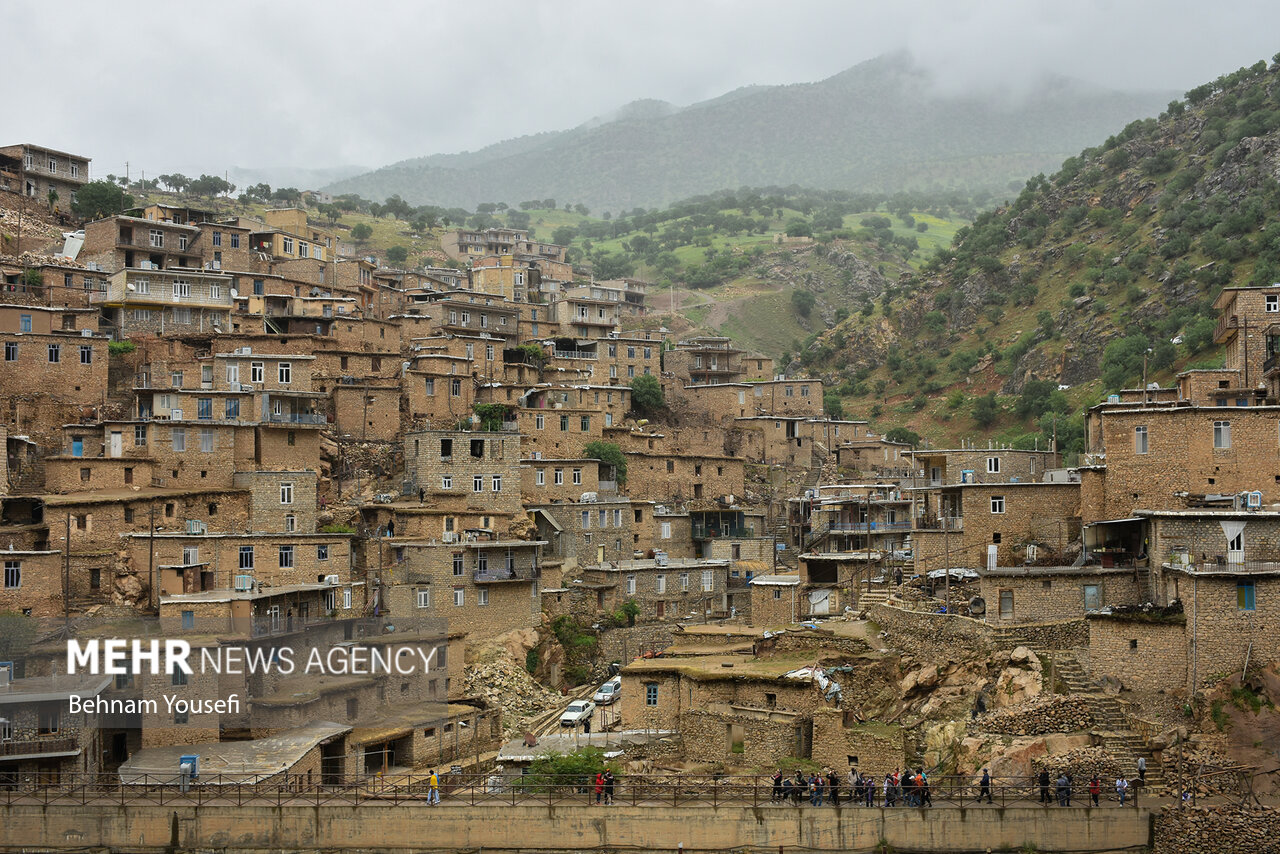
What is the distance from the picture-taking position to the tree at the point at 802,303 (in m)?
122

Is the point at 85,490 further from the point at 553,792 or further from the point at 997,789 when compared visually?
the point at 997,789

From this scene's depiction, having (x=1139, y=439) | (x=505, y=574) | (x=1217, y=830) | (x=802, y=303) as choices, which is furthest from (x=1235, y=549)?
(x=802, y=303)

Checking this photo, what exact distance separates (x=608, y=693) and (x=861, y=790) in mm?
15472

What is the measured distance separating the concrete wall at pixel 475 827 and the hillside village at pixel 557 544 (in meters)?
1.74

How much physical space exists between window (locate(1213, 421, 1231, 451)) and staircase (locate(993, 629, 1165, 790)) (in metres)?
8.92

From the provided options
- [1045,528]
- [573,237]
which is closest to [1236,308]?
[1045,528]

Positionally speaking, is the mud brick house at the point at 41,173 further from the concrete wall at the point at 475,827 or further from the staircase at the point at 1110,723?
the staircase at the point at 1110,723

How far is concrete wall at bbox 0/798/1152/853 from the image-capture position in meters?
31.8

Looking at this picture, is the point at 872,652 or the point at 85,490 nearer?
the point at 872,652

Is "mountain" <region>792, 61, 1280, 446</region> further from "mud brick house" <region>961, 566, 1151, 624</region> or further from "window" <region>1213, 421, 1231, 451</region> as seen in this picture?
"mud brick house" <region>961, 566, 1151, 624</region>

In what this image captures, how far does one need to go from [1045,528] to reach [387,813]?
22.8 metres

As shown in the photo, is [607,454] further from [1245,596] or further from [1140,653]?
[1245,596]

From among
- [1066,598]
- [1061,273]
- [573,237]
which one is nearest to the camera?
[1066,598]

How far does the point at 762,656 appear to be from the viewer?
42.2 m
